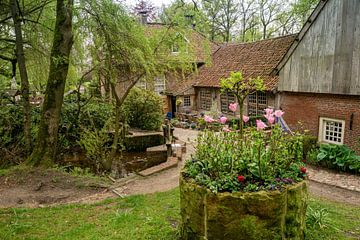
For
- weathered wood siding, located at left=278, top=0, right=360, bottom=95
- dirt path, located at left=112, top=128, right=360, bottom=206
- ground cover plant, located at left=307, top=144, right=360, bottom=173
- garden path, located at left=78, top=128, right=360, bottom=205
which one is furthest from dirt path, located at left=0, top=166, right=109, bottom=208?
weathered wood siding, located at left=278, top=0, right=360, bottom=95

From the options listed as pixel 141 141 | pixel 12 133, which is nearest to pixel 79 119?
pixel 12 133

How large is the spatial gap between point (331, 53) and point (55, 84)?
1044cm

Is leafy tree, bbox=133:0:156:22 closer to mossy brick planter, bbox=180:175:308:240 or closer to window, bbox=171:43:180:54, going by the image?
window, bbox=171:43:180:54

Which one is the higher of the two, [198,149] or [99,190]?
[198,149]

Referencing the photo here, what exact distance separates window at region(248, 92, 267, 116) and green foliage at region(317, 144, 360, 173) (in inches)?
254

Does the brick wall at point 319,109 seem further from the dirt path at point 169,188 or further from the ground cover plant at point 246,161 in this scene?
the ground cover plant at point 246,161

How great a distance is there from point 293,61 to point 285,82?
1.08 meters

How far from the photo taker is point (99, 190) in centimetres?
698

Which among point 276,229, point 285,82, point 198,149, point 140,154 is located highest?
point 285,82

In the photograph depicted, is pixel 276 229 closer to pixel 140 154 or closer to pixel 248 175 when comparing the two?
pixel 248 175

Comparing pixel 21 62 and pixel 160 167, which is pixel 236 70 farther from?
pixel 21 62

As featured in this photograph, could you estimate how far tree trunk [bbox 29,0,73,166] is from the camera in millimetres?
7289

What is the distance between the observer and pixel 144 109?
14.9 m

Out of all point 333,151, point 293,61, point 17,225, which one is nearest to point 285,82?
point 293,61
